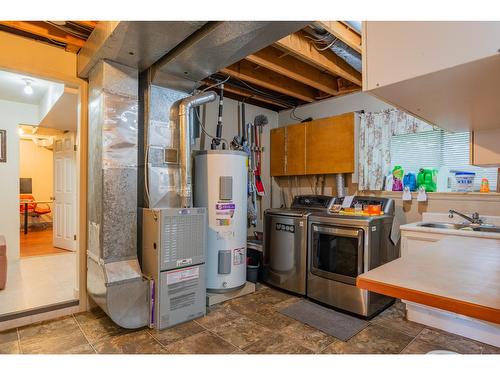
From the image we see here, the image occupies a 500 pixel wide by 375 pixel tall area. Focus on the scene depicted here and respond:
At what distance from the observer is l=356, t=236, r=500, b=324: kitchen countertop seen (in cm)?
75

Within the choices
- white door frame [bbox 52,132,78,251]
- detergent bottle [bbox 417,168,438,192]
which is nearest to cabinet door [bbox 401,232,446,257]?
detergent bottle [bbox 417,168,438,192]

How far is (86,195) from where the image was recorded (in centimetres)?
283

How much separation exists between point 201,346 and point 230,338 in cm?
25

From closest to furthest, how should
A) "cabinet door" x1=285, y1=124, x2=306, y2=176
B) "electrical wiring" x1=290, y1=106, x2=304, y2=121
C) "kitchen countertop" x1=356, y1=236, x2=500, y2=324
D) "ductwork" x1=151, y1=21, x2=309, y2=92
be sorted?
"kitchen countertop" x1=356, y1=236, x2=500, y2=324 → "ductwork" x1=151, y1=21, x2=309, y2=92 → "cabinet door" x1=285, y1=124, x2=306, y2=176 → "electrical wiring" x1=290, y1=106, x2=304, y2=121

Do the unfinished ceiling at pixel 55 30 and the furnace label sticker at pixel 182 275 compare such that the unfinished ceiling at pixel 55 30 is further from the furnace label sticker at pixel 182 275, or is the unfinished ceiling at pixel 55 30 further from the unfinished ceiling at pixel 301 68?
the furnace label sticker at pixel 182 275

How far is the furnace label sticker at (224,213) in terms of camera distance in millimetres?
3045

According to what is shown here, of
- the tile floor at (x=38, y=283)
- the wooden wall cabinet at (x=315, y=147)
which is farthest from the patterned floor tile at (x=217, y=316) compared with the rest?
the wooden wall cabinet at (x=315, y=147)

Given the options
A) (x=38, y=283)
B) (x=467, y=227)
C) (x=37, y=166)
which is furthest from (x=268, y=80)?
(x=37, y=166)

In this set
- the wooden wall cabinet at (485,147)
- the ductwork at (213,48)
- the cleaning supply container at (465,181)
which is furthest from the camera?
the cleaning supply container at (465,181)

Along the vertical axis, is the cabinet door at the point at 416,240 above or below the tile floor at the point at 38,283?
above

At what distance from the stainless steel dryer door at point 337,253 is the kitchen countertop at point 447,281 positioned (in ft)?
4.96

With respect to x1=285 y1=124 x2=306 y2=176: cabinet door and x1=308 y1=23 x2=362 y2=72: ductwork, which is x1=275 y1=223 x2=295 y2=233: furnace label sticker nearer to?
x1=285 y1=124 x2=306 y2=176: cabinet door

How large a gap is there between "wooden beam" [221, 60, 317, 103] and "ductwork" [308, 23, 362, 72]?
950 mm
